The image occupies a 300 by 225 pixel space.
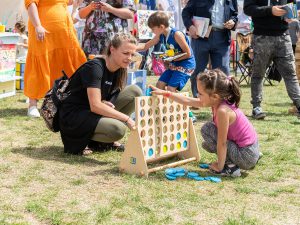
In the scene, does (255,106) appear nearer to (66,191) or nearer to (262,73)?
(262,73)

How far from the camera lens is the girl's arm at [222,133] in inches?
138

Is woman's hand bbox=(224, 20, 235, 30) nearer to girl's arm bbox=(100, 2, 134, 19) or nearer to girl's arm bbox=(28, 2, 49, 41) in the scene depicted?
girl's arm bbox=(100, 2, 134, 19)

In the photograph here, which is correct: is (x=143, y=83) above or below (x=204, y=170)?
above

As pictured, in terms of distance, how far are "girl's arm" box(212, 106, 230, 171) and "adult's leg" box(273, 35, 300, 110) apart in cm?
259

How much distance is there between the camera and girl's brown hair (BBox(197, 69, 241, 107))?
11.4 ft

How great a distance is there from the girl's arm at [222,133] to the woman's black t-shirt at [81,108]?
0.95 metres

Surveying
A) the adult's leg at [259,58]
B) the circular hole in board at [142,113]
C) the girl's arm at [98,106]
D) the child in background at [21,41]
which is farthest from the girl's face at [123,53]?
the child in background at [21,41]

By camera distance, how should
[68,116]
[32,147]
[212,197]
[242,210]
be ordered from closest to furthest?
[242,210], [212,197], [68,116], [32,147]

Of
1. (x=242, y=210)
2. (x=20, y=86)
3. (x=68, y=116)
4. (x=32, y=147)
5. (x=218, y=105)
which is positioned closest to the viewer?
(x=242, y=210)

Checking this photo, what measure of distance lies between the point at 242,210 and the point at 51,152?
190 cm

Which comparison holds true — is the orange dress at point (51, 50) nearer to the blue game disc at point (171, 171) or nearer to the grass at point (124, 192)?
the grass at point (124, 192)

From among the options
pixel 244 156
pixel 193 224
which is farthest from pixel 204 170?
pixel 193 224

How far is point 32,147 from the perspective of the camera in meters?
4.35

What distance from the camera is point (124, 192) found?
123 inches
